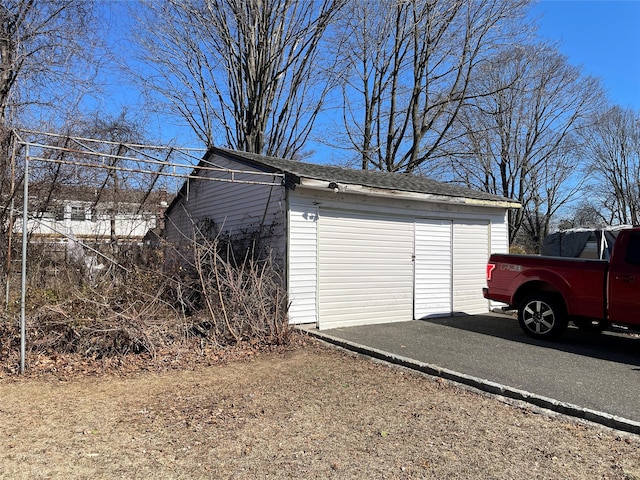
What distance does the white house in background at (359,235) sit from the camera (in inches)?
329

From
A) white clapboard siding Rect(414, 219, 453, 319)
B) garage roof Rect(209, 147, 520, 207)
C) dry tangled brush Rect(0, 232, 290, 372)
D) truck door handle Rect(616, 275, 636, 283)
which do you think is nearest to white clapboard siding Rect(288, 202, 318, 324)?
dry tangled brush Rect(0, 232, 290, 372)

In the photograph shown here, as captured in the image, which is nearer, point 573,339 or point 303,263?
point 573,339

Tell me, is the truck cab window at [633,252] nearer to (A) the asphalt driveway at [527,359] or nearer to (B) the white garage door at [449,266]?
(A) the asphalt driveway at [527,359]

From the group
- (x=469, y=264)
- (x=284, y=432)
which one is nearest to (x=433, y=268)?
A: (x=469, y=264)

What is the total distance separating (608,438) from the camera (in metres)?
3.89

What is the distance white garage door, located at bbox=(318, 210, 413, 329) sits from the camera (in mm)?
8711

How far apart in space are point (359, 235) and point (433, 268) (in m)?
2.30

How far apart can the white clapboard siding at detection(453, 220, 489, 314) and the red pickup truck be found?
207 centimetres

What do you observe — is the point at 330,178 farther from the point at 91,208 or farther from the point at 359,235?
the point at 91,208

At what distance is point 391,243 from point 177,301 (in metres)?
4.66

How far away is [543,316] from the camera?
7762 mm

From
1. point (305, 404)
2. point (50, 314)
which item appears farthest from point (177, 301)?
point (305, 404)

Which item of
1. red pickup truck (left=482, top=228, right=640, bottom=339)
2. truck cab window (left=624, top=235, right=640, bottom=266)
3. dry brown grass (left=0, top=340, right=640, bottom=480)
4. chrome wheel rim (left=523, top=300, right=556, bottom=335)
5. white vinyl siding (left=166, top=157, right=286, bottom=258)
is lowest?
dry brown grass (left=0, top=340, right=640, bottom=480)

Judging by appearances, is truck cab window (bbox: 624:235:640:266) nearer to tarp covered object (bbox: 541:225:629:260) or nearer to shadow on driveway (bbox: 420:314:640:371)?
shadow on driveway (bbox: 420:314:640:371)
